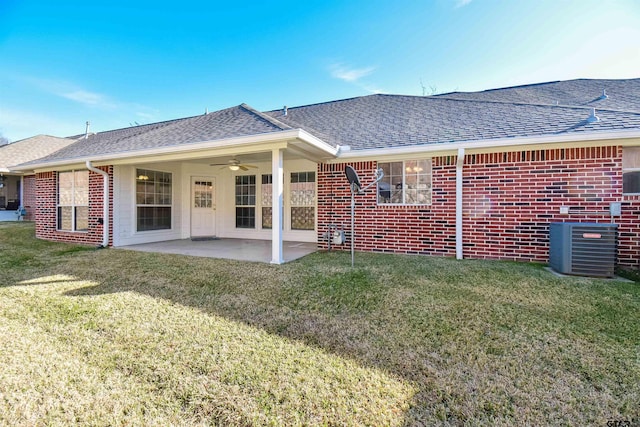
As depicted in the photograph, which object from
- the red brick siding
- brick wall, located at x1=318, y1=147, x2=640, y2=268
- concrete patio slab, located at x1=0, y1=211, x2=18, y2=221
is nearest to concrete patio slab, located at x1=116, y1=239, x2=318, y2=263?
brick wall, located at x1=318, y1=147, x2=640, y2=268

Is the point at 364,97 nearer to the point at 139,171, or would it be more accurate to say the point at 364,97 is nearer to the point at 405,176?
the point at 405,176

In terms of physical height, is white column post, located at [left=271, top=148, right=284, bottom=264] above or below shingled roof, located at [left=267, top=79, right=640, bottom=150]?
below

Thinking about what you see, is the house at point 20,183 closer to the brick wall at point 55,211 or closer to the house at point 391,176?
the brick wall at point 55,211

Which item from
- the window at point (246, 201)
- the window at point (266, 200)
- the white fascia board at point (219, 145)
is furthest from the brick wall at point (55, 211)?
the window at point (266, 200)

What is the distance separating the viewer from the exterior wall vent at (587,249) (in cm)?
462

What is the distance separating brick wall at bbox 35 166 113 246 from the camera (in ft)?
27.0

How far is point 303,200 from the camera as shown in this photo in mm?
9062

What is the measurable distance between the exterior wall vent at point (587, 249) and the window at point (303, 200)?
589 cm

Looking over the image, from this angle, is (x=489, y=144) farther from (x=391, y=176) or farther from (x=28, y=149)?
(x=28, y=149)

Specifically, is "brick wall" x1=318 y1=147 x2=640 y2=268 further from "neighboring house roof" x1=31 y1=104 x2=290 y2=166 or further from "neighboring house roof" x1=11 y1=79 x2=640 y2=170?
"neighboring house roof" x1=31 y1=104 x2=290 y2=166

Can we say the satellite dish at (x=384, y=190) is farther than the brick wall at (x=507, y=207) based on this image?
Yes

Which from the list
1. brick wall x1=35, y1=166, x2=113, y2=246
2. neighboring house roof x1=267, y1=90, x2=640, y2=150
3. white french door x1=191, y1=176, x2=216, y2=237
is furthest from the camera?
white french door x1=191, y1=176, x2=216, y2=237

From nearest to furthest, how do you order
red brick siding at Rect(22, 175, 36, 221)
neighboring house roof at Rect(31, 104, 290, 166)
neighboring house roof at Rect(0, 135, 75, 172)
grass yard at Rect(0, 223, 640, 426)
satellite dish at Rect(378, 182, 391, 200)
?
grass yard at Rect(0, 223, 640, 426), neighboring house roof at Rect(31, 104, 290, 166), satellite dish at Rect(378, 182, 391, 200), neighboring house roof at Rect(0, 135, 75, 172), red brick siding at Rect(22, 175, 36, 221)

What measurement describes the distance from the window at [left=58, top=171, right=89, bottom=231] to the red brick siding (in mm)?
8395
